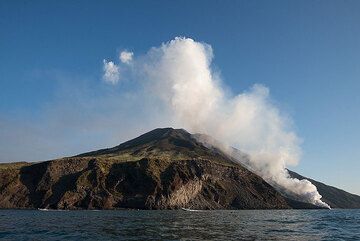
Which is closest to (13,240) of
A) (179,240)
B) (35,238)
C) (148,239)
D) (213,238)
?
(35,238)

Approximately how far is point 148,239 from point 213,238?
30.7 feet

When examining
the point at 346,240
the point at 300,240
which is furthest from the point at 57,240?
the point at 346,240

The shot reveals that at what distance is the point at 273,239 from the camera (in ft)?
209

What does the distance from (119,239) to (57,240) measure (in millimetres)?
7835

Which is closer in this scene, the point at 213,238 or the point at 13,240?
the point at 13,240

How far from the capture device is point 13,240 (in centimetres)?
5628

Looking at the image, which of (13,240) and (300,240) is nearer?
(13,240)

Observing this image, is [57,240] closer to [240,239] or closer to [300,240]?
[240,239]

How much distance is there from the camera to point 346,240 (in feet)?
212

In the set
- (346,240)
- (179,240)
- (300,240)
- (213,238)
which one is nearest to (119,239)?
(179,240)

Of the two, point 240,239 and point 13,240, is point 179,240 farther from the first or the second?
point 13,240

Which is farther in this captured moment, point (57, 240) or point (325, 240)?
point (325, 240)

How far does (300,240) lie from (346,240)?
677 cm

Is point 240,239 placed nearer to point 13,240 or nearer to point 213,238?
point 213,238
